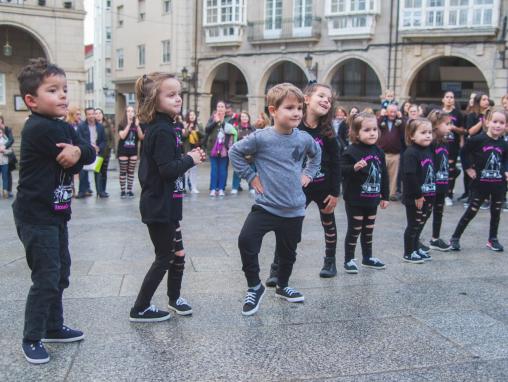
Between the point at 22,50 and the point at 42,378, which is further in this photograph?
the point at 22,50

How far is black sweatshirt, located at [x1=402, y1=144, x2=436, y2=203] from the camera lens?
5820 mm

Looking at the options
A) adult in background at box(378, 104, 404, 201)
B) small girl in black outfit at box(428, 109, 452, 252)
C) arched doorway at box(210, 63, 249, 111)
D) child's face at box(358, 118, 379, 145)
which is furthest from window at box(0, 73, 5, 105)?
child's face at box(358, 118, 379, 145)

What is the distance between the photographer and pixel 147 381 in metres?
3.12

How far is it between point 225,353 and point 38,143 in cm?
168

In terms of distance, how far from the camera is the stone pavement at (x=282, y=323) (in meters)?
3.29

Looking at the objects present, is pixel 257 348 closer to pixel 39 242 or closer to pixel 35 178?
pixel 39 242

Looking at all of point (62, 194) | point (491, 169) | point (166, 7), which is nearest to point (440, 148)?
point (491, 169)

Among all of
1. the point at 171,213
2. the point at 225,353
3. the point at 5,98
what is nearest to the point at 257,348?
the point at 225,353

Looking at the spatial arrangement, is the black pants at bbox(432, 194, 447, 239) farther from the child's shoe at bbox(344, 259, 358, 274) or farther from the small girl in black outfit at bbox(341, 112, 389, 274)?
the child's shoe at bbox(344, 259, 358, 274)

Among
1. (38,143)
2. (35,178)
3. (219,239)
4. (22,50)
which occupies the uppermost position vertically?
(22,50)

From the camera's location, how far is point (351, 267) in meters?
5.48

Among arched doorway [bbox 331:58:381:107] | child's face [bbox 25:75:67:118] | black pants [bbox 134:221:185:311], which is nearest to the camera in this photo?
child's face [bbox 25:75:67:118]

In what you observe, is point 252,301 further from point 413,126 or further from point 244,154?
point 413,126

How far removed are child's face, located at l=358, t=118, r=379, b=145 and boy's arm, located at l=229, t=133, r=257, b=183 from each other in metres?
1.55
